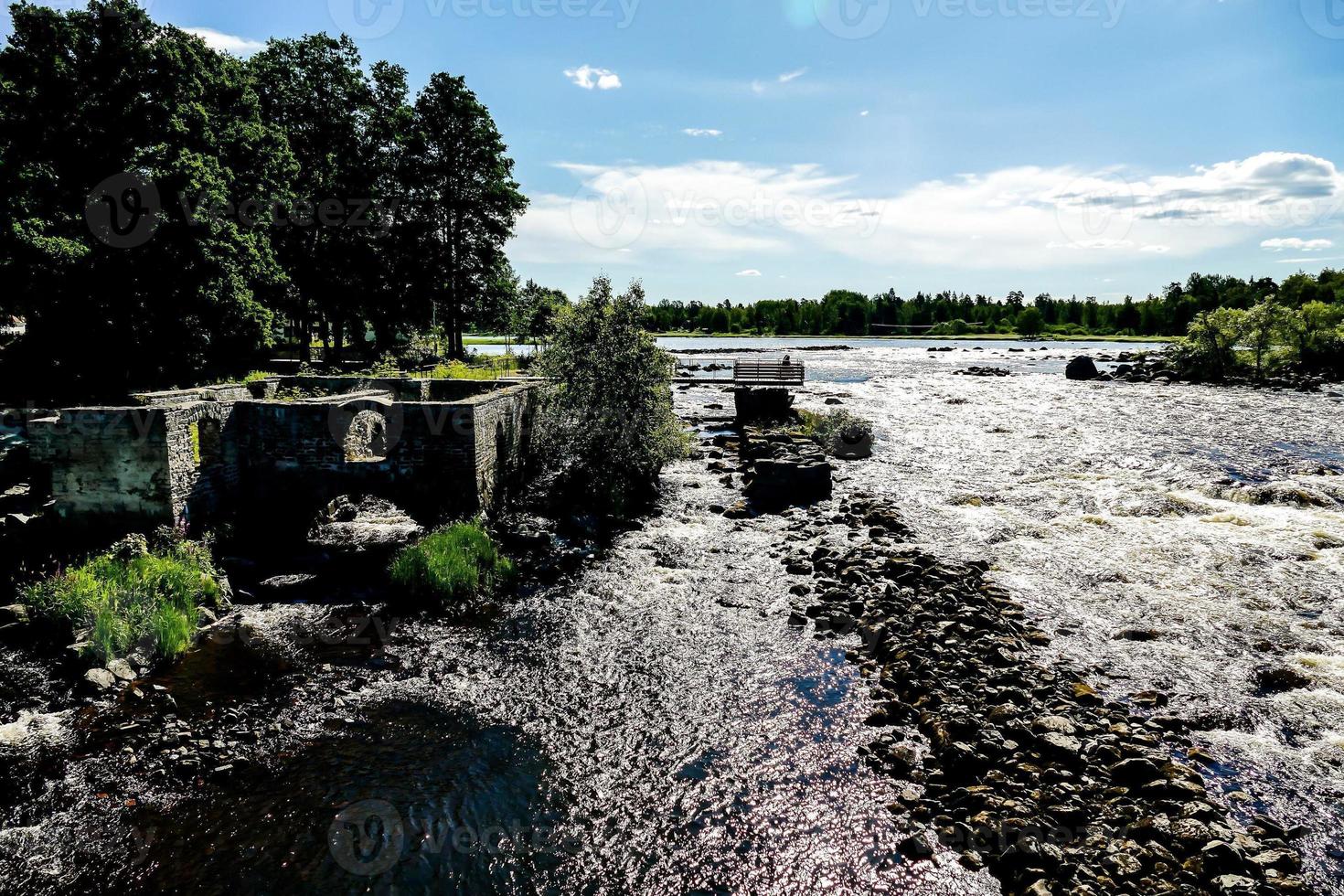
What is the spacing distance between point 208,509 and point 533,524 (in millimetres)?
7568

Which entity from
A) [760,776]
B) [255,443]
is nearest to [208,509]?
[255,443]

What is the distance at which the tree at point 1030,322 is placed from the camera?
161625 millimetres

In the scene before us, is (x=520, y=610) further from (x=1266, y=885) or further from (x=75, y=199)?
(x=75, y=199)

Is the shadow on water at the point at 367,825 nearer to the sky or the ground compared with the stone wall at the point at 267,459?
nearer to the ground

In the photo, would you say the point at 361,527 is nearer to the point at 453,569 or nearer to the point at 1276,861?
the point at 453,569

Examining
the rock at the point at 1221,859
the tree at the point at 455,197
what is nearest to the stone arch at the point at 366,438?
the rock at the point at 1221,859

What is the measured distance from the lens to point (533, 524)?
19734 mm

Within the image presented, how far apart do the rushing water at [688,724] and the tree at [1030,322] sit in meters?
155

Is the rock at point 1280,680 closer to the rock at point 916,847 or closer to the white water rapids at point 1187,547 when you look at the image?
the white water rapids at point 1187,547

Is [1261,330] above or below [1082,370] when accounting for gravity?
above

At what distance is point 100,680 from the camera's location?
10977mm

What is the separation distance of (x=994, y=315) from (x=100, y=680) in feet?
644

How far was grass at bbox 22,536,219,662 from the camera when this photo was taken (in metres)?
11.8

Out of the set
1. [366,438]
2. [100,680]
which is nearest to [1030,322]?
[366,438]
